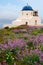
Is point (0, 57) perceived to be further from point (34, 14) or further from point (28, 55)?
point (34, 14)

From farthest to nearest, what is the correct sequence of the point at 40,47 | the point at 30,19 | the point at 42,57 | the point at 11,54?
the point at 30,19, the point at 40,47, the point at 11,54, the point at 42,57

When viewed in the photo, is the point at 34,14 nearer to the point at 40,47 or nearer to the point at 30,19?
the point at 30,19

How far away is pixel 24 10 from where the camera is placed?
77188 millimetres

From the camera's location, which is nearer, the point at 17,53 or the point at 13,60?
the point at 13,60

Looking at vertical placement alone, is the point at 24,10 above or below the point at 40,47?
below

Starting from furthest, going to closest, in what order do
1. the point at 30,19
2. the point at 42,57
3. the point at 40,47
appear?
the point at 30,19, the point at 40,47, the point at 42,57

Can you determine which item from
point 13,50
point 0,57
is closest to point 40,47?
point 13,50

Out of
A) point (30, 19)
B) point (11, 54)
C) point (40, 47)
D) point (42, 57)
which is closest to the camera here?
point (42, 57)

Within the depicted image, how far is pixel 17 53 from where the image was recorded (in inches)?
523

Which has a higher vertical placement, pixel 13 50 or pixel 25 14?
pixel 13 50

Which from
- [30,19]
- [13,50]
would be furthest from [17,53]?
[30,19]

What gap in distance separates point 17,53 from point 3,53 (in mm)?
682

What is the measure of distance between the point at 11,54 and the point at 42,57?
5.27 feet

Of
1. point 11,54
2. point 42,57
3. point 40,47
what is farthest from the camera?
point 40,47
